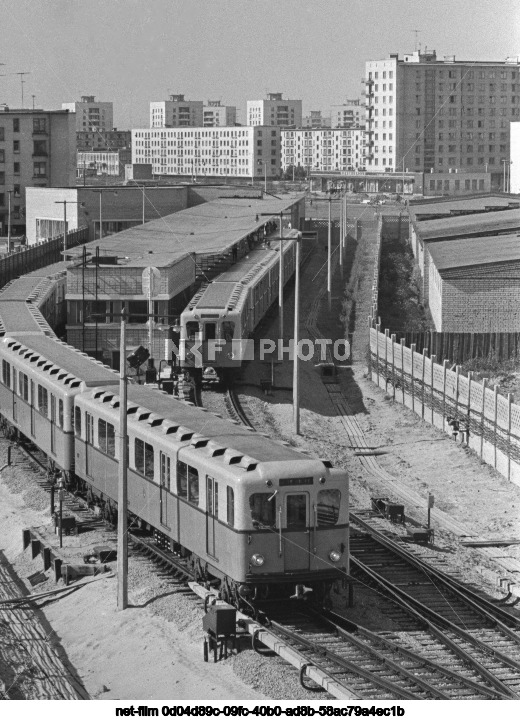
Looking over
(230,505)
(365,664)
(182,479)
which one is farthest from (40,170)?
(365,664)

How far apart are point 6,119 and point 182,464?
272ft

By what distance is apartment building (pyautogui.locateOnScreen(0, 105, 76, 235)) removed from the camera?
99250 millimetres

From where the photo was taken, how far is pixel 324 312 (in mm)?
57031

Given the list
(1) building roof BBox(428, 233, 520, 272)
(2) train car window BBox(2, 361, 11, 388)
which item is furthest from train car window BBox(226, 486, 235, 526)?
(1) building roof BBox(428, 233, 520, 272)

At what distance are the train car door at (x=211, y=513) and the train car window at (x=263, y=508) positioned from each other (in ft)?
2.72

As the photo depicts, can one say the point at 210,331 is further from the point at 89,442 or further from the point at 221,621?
the point at 221,621

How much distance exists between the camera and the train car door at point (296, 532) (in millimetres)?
18641

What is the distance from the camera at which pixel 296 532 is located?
18.7 metres

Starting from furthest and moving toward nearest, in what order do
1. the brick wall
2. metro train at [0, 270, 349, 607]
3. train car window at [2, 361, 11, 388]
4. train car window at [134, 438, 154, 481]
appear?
the brick wall, train car window at [2, 361, 11, 388], train car window at [134, 438, 154, 481], metro train at [0, 270, 349, 607]

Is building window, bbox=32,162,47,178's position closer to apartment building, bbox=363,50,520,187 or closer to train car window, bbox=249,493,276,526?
apartment building, bbox=363,50,520,187

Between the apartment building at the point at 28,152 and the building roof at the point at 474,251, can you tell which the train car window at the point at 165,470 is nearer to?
the building roof at the point at 474,251

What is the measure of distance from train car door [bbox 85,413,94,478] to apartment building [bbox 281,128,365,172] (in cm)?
14477

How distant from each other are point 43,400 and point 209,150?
137 metres
